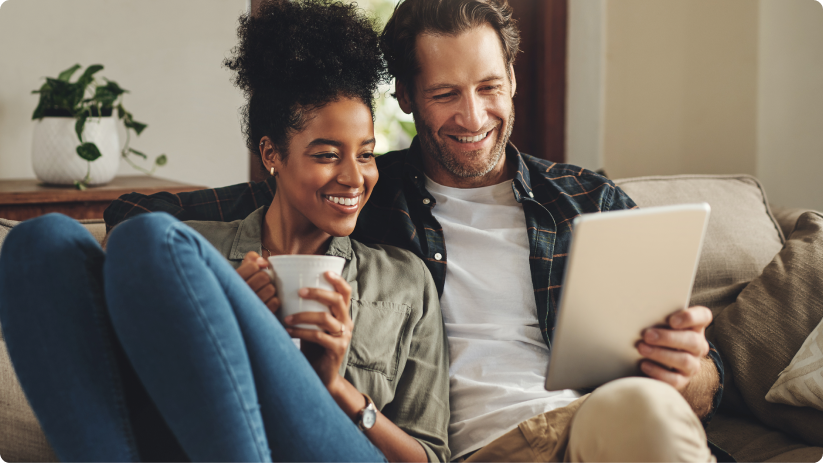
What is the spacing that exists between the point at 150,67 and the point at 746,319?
2.04 metres

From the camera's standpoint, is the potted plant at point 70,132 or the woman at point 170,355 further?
the potted plant at point 70,132

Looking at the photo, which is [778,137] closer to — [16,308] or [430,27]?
[430,27]

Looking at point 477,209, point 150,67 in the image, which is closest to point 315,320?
point 477,209

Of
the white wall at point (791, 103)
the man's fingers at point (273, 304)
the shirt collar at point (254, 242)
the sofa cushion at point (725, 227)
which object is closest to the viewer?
the man's fingers at point (273, 304)

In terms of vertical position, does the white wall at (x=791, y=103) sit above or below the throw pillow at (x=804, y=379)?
above

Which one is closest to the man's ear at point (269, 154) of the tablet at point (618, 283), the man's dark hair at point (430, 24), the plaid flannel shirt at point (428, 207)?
the plaid flannel shirt at point (428, 207)

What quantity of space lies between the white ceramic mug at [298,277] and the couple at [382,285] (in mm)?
18

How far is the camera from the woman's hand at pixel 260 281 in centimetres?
84

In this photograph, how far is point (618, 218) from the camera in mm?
753

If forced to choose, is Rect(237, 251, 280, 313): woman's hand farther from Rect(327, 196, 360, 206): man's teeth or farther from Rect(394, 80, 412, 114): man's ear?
Rect(394, 80, 412, 114): man's ear

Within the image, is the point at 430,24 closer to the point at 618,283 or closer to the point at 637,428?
the point at 618,283

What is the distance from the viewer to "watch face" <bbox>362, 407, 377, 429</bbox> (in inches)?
37.5

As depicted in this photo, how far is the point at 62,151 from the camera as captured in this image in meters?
1.91

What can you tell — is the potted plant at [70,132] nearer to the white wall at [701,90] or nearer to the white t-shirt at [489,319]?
the white t-shirt at [489,319]
